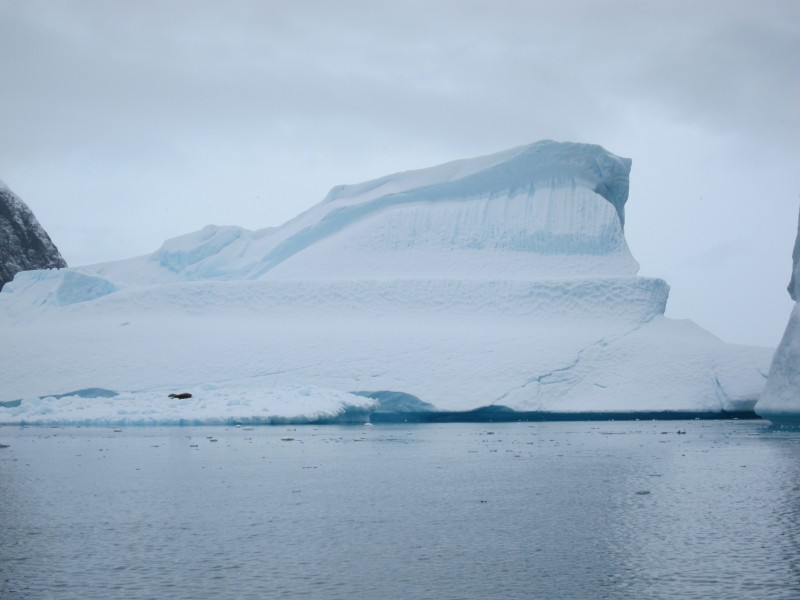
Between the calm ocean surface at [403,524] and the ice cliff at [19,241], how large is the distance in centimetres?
3348

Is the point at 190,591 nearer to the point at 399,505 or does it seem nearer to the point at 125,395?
the point at 399,505

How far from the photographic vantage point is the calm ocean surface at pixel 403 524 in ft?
12.6

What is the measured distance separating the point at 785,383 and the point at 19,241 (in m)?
35.7

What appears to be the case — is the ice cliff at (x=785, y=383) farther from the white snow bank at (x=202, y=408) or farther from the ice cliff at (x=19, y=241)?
the ice cliff at (x=19, y=241)

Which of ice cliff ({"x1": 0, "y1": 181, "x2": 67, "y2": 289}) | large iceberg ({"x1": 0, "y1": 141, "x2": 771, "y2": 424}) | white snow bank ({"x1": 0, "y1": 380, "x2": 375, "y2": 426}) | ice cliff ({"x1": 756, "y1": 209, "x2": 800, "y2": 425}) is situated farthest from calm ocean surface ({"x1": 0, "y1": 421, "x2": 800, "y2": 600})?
ice cliff ({"x1": 0, "y1": 181, "x2": 67, "y2": 289})

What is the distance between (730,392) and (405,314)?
23.2ft

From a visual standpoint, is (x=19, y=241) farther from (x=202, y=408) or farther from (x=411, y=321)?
(x=202, y=408)

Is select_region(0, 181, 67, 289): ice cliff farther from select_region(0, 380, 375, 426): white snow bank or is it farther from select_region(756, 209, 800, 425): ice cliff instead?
select_region(756, 209, 800, 425): ice cliff

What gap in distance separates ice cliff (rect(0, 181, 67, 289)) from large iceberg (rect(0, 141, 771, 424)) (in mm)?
17177

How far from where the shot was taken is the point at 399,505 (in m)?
Answer: 6.02

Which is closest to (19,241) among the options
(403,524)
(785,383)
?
(785,383)

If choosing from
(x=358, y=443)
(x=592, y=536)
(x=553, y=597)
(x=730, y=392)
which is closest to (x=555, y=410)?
(x=730, y=392)

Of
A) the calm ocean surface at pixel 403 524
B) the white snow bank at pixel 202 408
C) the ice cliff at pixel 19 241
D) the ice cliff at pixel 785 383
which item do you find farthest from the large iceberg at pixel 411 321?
the ice cliff at pixel 19 241

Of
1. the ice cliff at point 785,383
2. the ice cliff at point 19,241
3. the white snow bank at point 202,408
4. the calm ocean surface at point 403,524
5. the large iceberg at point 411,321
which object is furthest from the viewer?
the ice cliff at point 19,241
